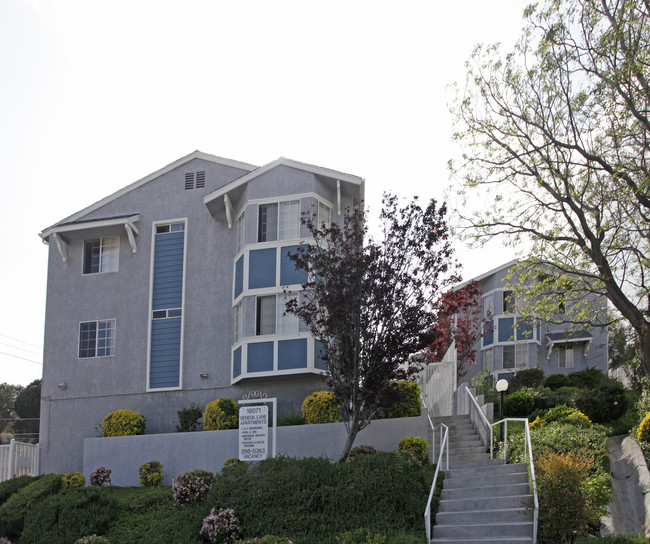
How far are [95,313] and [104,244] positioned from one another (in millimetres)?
2464

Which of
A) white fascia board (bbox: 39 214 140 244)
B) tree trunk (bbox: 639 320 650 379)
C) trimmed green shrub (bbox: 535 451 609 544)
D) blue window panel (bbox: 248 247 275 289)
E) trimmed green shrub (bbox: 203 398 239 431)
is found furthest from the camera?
white fascia board (bbox: 39 214 140 244)

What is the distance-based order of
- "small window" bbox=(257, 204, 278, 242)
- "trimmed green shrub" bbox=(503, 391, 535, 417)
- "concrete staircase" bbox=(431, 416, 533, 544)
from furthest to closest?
"small window" bbox=(257, 204, 278, 242) → "trimmed green shrub" bbox=(503, 391, 535, 417) → "concrete staircase" bbox=(431, 416, 533, 544)

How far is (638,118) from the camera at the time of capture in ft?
56.4

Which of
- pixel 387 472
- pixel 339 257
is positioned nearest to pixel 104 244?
pixel 339 257

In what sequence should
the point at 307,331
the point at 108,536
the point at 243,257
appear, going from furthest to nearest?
1. the point at 243,257
2. the point at 307,331
3. the point at 108,536

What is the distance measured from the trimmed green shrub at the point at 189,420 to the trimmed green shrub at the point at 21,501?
170 inches

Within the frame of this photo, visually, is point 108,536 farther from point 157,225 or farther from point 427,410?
point 157,225

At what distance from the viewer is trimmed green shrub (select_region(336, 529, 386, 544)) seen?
45.3ft

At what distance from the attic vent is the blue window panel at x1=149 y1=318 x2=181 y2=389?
4.56 m

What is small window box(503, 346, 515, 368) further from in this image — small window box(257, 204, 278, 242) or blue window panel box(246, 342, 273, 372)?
blue window panel box(246, 342, 273, 372)

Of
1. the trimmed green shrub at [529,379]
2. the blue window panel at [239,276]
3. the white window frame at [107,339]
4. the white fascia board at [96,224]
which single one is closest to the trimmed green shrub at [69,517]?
the blue window panel at [239,276]

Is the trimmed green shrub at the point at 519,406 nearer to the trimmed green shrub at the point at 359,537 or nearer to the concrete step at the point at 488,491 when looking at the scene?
the concrete step at the point at 488,491

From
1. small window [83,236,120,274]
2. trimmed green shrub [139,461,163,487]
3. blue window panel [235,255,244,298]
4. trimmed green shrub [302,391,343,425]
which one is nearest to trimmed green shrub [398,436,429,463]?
trimmed green shrub [302,391,343,425]

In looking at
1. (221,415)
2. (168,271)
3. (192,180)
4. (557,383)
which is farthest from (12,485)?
(557,383)
